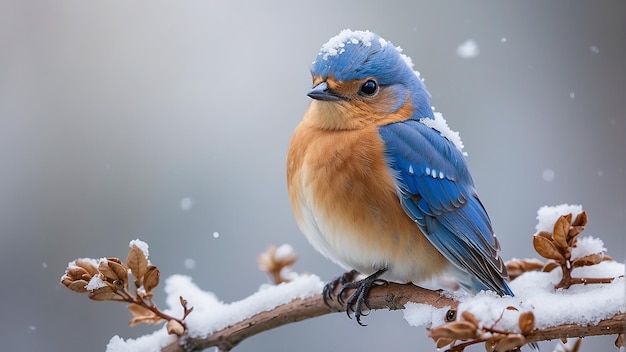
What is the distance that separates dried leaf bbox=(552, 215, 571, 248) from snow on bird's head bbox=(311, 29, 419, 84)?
2.33ft

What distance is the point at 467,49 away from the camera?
3.50m

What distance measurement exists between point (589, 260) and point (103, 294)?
1.00 meters

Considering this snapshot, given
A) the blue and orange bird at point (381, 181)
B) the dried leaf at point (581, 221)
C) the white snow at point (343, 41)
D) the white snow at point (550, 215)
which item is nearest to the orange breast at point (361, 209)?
the blue and orange bird at point (381, 181)

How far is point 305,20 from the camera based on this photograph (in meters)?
3.61

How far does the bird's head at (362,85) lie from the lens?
1.97 metres

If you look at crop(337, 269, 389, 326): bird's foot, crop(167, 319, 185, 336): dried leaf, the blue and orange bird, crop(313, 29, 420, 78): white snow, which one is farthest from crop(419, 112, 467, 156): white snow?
crop(167, 319, 185, 336): dried leaf

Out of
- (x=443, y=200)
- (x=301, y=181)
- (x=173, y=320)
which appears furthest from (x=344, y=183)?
(x=173, y=320)

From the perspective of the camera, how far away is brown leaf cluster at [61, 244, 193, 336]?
1.51 metres

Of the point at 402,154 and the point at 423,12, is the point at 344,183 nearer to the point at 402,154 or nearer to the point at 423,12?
the point at 402,154

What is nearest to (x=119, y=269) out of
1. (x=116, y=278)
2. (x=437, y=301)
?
(x=116, y=278)

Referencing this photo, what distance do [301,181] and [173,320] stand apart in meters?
0.57

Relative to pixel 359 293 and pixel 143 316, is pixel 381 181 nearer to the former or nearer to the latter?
pixel 359 293

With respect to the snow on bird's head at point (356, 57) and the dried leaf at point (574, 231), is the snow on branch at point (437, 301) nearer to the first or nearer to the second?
the dried leaf at point (574, 231)

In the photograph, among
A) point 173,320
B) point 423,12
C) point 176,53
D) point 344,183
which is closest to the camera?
point 173,320
